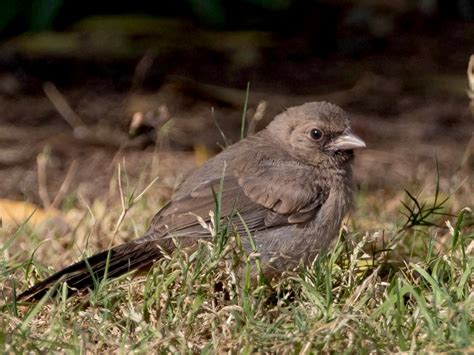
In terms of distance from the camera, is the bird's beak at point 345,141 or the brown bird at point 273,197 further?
the bird's beak at point 345,141

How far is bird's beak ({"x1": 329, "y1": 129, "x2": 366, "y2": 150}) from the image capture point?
6352 millimetres

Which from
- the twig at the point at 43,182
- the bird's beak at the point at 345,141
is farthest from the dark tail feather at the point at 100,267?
the twig at the point at 43,182

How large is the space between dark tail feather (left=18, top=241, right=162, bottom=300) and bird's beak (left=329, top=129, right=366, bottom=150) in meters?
1.26

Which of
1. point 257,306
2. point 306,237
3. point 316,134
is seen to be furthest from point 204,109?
point 257,306

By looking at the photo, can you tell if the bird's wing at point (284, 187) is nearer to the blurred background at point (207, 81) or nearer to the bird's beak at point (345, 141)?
the bird's beak at point (345, 141)

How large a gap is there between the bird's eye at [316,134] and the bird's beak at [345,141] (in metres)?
0.08

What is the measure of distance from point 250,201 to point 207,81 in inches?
143

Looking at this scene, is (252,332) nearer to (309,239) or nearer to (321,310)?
(321,310)

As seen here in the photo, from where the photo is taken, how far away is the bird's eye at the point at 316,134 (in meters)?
6.42

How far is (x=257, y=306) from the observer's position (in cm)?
497

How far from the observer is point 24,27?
31.8 ft

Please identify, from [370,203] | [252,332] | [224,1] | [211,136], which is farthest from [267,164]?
[224,1]

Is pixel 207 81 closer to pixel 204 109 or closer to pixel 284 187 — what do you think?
pixel 204 109

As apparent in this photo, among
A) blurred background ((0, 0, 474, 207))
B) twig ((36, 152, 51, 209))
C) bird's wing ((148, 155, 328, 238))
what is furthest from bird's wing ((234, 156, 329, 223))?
twig ((36, 152, 51, 209))
